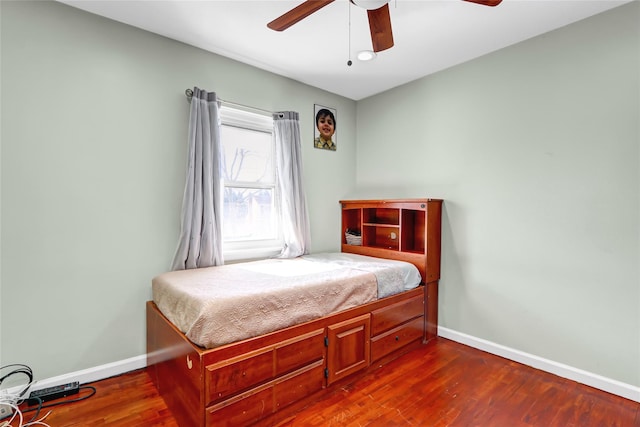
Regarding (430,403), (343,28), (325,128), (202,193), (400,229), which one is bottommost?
(430,403)

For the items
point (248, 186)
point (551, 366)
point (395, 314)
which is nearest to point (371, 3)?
point (248, 186)

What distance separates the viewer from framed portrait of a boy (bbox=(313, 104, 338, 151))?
11.2 feet

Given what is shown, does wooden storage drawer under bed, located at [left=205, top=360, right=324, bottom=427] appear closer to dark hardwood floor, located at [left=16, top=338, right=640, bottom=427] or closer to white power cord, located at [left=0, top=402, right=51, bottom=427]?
dark hardwood floor, located at [left=16, top=338, right=640, bottom=427]

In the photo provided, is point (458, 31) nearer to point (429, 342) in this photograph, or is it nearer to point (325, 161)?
point (325, 161)

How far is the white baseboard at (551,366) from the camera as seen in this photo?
202 centimetres

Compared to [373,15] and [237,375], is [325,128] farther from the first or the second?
[237,375]

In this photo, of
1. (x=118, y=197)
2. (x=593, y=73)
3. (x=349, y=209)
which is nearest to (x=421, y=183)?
(x=349, y=209)

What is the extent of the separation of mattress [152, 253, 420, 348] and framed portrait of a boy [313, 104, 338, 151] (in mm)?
1385

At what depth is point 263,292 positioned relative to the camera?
1791 millimetres

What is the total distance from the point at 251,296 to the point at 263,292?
0.28ft

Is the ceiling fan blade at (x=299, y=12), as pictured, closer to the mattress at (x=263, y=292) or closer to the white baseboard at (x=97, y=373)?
the mattress at (x=263, y=292)

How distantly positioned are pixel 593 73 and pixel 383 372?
100 inches

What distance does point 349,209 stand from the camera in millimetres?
3711

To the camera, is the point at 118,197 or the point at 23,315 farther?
the point at 118,197
